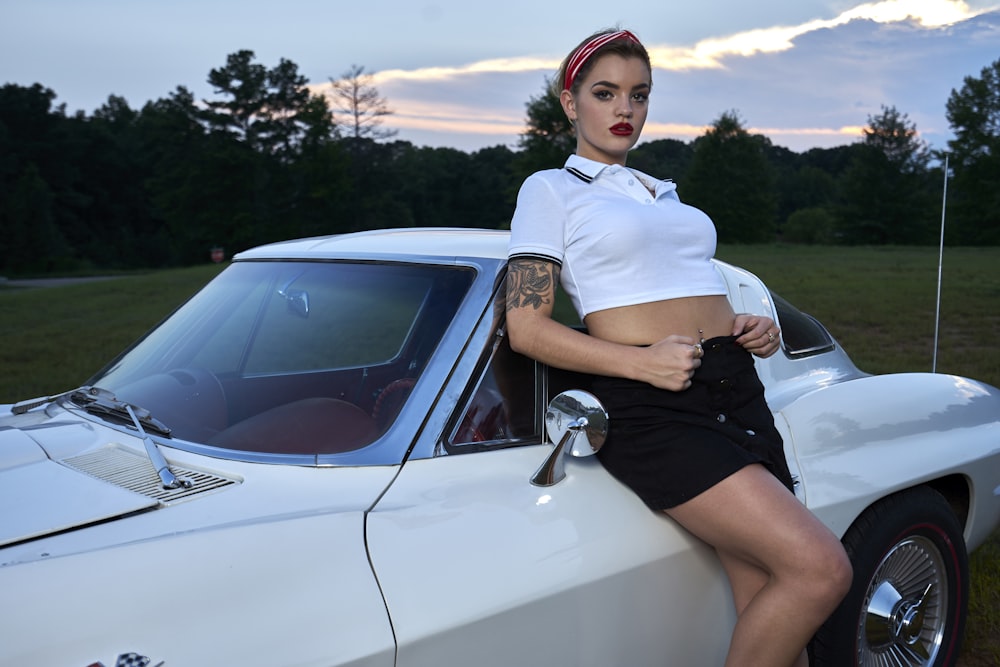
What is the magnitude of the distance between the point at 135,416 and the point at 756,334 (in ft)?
5.10

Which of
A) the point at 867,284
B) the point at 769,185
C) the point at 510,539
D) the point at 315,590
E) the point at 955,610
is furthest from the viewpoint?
the point at 769,185

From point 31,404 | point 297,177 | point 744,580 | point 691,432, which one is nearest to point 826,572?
point 744,580

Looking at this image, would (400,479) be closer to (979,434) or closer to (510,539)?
(510,539)

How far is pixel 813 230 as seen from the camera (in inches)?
3533

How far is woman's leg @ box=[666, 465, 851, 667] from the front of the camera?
1.75 m

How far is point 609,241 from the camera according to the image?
1.99 metres

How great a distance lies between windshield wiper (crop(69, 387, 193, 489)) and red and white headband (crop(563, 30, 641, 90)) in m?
1.42

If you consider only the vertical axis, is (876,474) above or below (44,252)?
above

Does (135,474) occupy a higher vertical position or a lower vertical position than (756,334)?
lower

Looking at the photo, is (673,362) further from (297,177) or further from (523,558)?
(297,177)

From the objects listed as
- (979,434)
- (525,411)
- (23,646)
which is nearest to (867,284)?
(979,434)

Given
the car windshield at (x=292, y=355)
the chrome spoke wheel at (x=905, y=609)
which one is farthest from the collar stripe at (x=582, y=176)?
the chrome spoke wheel at (x=905, y=609)

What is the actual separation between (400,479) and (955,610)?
204 cm

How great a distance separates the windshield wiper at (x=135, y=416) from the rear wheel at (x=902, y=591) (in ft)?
5.64
